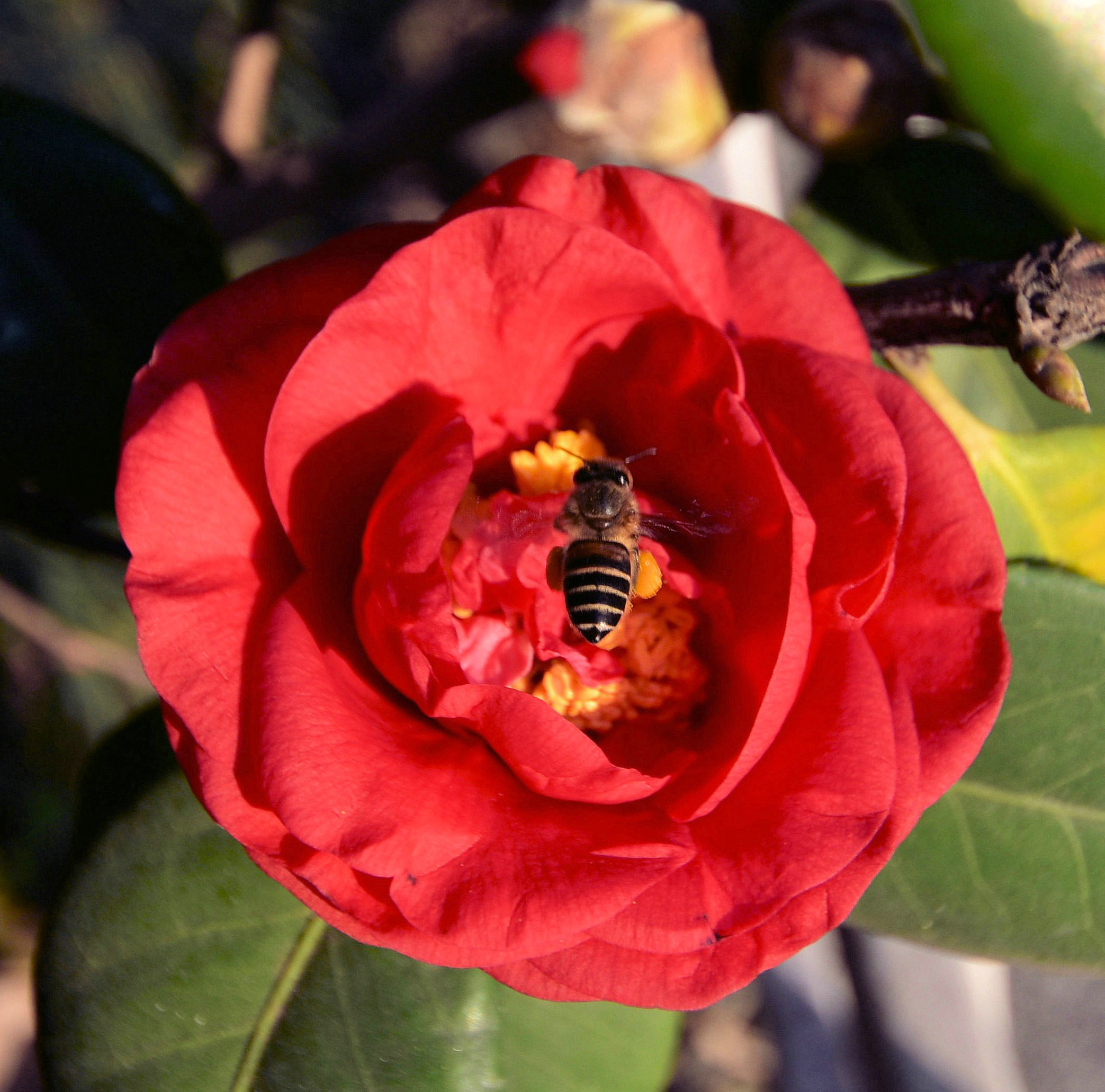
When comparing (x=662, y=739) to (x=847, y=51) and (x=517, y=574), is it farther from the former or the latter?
(x=847, y=51)

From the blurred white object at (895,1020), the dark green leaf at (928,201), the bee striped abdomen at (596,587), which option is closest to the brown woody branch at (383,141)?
the dark green leaf at (928,201)

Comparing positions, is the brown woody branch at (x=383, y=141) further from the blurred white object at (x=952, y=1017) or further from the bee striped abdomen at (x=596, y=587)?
the blurred white object at (x=952, y=1017)

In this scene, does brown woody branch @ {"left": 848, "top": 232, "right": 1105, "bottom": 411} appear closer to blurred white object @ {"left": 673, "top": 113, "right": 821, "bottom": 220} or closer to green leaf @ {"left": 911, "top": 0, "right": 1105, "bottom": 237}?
green leaf @ {"left": 911, "top": 0, "right": 1105, "bottom": 237}

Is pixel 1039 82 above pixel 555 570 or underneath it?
above

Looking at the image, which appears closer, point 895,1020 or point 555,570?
point 555,570

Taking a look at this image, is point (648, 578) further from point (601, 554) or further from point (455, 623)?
point (455, 623)

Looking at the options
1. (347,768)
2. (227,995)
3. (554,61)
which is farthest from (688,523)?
(554,61)

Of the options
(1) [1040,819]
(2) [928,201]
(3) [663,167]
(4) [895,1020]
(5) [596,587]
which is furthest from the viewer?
(4) [895,1020]
